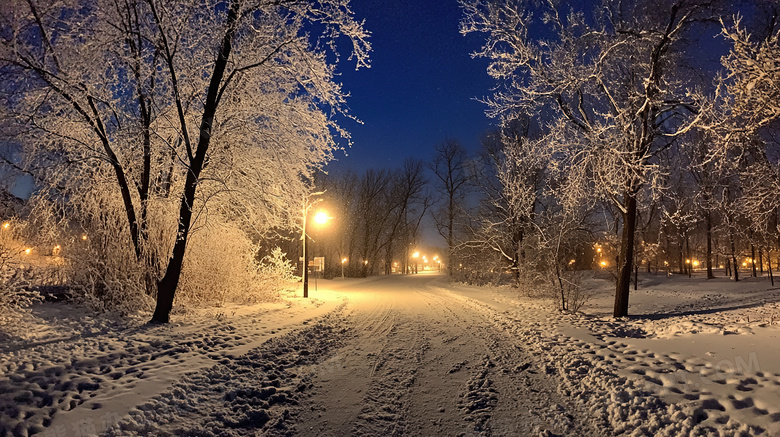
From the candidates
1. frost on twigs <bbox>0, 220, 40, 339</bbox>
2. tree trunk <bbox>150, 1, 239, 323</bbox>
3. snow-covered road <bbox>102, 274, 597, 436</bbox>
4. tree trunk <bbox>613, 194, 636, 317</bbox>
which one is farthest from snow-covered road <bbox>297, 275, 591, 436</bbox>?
frost on twigs <bbox>0, 220, 40, 339</bbox>

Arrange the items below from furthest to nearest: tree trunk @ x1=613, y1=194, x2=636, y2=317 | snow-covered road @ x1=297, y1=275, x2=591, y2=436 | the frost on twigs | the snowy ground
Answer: tree trunk @ x1=613, y1=194, x2=636, y2=317 < the frost on twigs < snow-covered road @ x1=297, y1=275, x2=591, y2=436 < the snowy ground

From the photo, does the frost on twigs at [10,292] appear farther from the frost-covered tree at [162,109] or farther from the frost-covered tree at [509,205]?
the frost-covered tree at [509,205]

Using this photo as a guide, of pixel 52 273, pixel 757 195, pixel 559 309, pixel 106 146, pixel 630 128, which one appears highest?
pixel 630 128

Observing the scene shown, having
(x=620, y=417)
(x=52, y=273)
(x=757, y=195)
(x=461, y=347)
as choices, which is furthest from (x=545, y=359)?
(x=52, y=273)

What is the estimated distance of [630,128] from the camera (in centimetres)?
930

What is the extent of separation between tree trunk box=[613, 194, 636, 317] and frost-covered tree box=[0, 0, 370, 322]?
27.4 feet

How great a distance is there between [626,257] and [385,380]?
8.49 m

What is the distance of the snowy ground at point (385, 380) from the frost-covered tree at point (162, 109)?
8.74 ft

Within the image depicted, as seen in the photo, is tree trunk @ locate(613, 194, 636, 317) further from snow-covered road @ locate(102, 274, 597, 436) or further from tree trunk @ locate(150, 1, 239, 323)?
tree trunk @ locate(150, 1, 239, 323)

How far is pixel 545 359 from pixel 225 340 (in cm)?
617

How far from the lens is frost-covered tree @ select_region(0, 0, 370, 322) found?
25.4ft

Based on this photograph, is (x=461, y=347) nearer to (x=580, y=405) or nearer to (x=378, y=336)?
(x=378, y=336)

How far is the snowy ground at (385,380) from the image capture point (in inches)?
157

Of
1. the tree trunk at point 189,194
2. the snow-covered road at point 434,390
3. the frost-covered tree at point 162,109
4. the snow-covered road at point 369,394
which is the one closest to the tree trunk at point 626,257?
the snow-covered road at point 434,390
